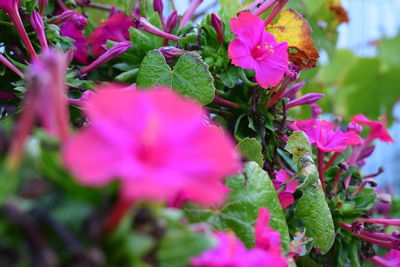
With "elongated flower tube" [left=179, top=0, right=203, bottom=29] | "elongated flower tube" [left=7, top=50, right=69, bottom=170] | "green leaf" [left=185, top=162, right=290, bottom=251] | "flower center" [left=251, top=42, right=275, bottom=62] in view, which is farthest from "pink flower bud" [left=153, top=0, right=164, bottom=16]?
"elongated flower tube" [left=7, top=50, right=69, bottom=170]

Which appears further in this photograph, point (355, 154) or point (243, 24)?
point (355, 154)

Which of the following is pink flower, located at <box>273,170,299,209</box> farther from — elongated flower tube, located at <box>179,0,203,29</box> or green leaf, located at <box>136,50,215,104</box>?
elongated flower tube, located at <box>179,0,203,29</box>

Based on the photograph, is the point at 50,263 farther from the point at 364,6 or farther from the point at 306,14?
the point at 364,6

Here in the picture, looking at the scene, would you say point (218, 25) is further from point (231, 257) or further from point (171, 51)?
point (231, 257)

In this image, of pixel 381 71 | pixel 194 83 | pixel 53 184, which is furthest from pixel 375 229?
pixel 381 71

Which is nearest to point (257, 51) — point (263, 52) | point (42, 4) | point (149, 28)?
point (263, 52)

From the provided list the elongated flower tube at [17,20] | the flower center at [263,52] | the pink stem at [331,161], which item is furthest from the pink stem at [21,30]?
the pink stem at [331,161]
